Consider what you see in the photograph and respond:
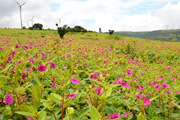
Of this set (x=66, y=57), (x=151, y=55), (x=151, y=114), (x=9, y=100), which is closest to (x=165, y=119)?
(x=151, y=114)

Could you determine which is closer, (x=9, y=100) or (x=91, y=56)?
(x=9, y=100)

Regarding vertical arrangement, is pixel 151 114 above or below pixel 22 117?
below

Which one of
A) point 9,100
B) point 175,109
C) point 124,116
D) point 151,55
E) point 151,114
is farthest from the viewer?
point 151,55

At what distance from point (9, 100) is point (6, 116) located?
0.23m

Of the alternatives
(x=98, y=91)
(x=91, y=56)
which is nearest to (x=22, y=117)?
(x=98, y=91)

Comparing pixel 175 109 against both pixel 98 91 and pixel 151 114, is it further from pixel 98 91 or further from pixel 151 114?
pixel 98 91

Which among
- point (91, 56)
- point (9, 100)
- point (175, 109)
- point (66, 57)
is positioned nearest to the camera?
point (9, 100)

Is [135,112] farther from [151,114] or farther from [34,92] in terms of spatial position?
[34,92]

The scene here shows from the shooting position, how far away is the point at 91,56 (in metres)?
4.12

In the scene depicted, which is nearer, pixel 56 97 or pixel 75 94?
pixel 56 97

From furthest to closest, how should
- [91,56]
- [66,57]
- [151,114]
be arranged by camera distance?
[91,56] < [66,57] < [151,114]

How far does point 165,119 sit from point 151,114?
0.20 metres

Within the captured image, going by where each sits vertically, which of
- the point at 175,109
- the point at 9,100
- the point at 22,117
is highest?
the point at 9,100

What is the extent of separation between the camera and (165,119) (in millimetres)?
1684
